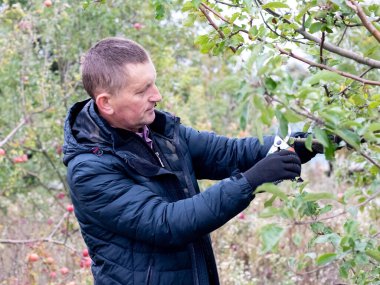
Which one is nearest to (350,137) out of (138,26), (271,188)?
(271,188)

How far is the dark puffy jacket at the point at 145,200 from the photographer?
2123 millimetres

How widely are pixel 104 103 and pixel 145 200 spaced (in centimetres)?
39

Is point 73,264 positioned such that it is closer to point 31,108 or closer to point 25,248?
point 25,248

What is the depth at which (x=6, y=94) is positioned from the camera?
20.2ft

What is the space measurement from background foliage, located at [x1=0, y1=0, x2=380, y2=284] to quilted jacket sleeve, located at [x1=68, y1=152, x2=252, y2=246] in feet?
0.88

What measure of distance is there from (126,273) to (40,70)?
3.87m

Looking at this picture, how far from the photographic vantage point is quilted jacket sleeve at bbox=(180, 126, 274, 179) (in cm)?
254

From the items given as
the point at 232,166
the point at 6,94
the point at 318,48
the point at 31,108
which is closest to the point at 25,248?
the point at 31,108

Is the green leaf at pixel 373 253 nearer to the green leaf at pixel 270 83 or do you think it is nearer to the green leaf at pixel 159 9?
the green leaf at pixel 270 83

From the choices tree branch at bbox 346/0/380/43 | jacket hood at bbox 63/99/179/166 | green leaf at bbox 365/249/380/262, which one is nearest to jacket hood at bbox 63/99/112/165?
jacket hood at bbox 63/99/179/166

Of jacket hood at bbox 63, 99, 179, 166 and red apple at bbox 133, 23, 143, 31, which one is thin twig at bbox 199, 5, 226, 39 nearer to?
jacket hood at bbox 63, 99, 179, 166

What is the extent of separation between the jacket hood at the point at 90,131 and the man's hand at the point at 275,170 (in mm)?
522

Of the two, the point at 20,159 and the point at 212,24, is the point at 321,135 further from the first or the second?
the point at 20,159

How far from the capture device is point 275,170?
2.00 meters
